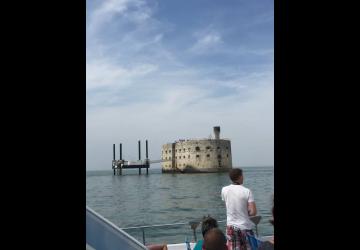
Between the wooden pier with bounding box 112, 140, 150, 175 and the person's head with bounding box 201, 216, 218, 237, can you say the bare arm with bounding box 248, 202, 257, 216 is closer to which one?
the person's head with bounding box 201, 216, 218, 237

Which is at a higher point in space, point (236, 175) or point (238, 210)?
point (236, 175)

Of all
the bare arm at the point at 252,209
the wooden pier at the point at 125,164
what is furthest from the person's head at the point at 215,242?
the wooden pier at the point at 125,164

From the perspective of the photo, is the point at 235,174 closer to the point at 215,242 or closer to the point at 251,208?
the point at 251,208

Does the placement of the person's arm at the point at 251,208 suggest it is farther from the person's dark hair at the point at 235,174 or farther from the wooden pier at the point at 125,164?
the wooden pier at the point at 125,164

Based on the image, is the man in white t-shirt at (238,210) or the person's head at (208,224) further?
the man in white t-shirt at (238,210)

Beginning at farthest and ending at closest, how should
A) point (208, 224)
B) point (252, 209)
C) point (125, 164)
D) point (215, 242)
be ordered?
point (125, 164)
point (252, 209)
point (208, 224)
point (215, 242)

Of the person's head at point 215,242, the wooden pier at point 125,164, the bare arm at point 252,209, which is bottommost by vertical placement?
the wooden pier at point 125,164

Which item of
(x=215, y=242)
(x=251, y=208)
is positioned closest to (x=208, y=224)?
(x=215, y=242)

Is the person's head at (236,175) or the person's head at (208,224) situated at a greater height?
the person's head at (236,175)
